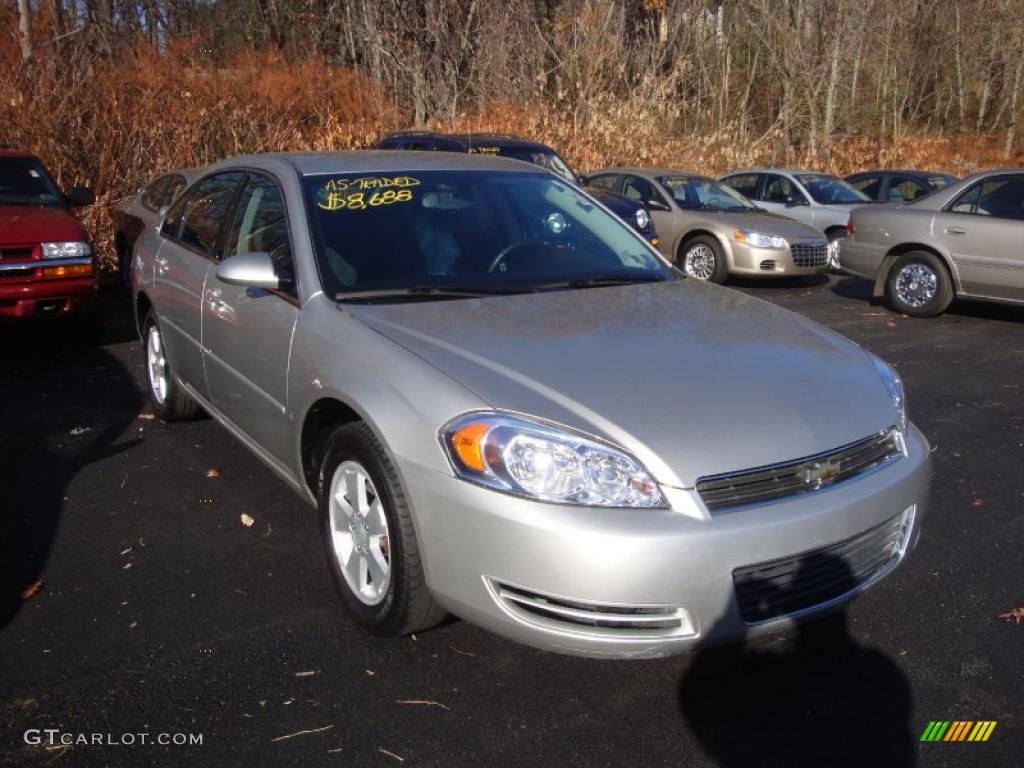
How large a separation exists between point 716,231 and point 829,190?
12.6 ft

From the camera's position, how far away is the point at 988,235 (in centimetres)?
927

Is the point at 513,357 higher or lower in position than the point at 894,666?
higher

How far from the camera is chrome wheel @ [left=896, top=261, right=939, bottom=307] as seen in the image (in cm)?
981

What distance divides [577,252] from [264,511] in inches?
74.6

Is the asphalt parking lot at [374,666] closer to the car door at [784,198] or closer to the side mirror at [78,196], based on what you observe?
the side mirror at [78,196]

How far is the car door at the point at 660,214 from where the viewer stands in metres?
12.4

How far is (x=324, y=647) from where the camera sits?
3.20 metres

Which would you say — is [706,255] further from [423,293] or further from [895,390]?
[423,293]

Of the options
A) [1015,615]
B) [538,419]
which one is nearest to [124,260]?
[538,419]

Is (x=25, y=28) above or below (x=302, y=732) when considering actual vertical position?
above

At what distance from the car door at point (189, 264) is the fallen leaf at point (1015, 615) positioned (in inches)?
147

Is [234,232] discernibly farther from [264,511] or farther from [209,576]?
[209,576]

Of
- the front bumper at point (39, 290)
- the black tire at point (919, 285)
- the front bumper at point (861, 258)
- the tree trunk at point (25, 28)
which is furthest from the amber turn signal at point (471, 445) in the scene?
the tree trunk at point (25, 28)

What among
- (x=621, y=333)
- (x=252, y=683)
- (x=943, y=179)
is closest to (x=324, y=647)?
(x=252, y=683)
